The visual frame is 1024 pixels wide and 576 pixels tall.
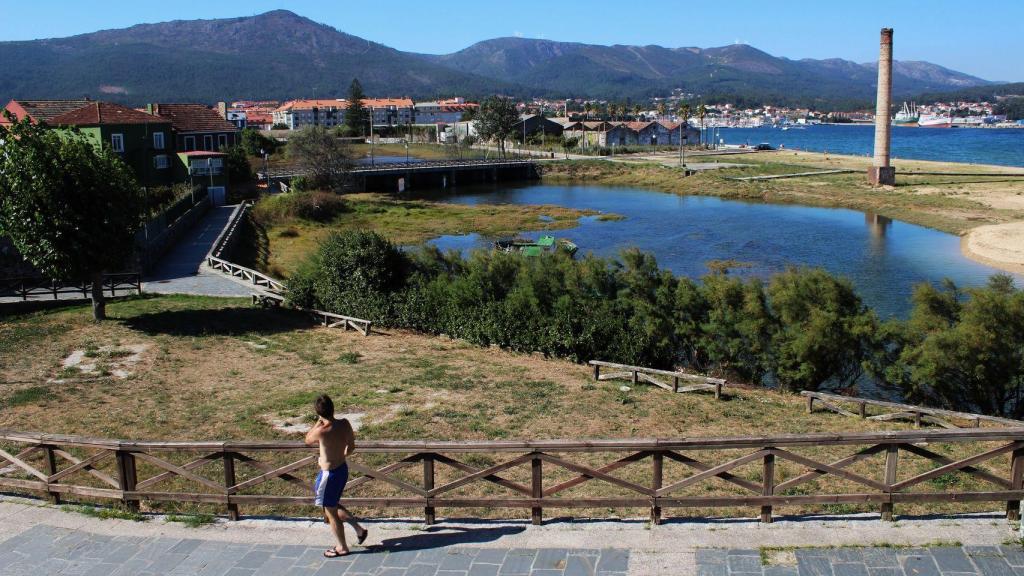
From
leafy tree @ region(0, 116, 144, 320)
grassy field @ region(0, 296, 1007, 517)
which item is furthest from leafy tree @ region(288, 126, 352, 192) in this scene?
grassy field @ region(0, 296, 1007, 517)

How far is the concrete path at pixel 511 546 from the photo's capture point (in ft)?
27.5

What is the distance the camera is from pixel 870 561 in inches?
326

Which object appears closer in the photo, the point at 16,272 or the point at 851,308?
the point at 851,308

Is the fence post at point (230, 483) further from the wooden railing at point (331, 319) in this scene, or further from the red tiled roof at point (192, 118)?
the red tiled roof at point (192, 118)

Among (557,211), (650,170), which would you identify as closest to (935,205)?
(557,211)

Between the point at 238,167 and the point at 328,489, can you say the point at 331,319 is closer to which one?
the point at 328,489

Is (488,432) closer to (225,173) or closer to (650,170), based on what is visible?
(225,173)

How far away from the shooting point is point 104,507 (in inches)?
407

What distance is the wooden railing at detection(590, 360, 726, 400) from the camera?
19672mm

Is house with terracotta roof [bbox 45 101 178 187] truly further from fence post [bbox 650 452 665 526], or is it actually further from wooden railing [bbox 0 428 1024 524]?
fence post [bbox 650 452 665 526]

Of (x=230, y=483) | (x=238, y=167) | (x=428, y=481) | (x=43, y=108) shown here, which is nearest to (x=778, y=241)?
(x=238, y=167)

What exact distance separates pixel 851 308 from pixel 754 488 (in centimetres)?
1470

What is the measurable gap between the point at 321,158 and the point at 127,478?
70276 millimetres

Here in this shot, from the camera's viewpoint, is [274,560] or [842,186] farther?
[842,186]
